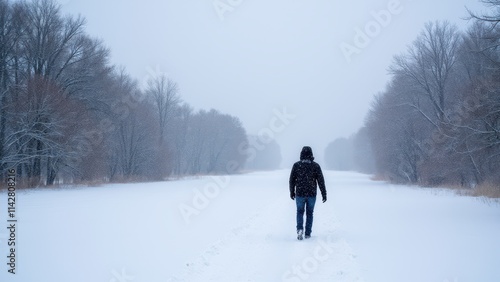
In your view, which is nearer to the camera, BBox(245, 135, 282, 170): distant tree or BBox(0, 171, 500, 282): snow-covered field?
BBox(0, 171, 500, 282): snow-covered field

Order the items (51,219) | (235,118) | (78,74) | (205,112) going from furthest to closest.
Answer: (235,118) < (205,112) < (78,74) < (51,219)

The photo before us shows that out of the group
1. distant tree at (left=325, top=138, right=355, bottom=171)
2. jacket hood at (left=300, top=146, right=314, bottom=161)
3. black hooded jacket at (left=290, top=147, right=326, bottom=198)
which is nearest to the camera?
black hooded jacket at (left=290, top=147, right=326, bottom=198)

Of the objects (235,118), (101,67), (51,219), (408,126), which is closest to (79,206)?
(51,219)

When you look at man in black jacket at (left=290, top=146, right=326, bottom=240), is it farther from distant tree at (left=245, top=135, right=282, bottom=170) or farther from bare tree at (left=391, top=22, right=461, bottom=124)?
distant tree at (left=245, top=135, right=282, bottom=170)

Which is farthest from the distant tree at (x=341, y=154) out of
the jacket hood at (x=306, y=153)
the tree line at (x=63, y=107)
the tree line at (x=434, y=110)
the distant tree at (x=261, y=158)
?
the jacket hood at (x=306, y=153)

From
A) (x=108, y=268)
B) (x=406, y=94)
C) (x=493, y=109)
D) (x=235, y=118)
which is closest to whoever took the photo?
(x=108, y=268)

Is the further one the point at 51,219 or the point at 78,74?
the point at 78,74

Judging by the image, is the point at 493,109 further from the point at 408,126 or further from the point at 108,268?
the point at 408,126

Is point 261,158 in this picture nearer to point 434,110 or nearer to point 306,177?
point 434,110

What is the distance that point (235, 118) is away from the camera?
92875 millimetres

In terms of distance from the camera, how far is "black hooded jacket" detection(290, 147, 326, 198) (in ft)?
28.7

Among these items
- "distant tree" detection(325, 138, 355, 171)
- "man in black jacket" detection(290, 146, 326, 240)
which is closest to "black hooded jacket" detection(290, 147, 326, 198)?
"man in black jacket" detection(290, 146, 326, 240)

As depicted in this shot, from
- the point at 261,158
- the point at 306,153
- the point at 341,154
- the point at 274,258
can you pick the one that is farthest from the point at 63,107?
the point at 341,154

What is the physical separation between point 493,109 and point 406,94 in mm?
20633
